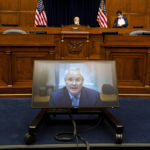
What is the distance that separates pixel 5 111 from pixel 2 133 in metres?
0.57

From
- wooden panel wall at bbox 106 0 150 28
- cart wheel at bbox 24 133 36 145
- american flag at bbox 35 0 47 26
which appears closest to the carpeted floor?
cart wheel at bbox 24 133 36 145

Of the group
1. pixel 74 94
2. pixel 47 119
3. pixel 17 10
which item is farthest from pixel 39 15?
pixel 74 94

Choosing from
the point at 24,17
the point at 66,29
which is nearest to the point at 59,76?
the point at 66,29

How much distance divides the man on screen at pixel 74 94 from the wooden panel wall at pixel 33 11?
7136mm

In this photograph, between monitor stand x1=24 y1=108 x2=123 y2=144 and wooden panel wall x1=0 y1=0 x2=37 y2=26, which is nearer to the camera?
monitor stand x1=24 y1=108 x2=123 y2=144

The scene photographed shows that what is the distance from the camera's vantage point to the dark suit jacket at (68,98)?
1612mm

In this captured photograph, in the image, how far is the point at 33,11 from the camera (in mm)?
8188

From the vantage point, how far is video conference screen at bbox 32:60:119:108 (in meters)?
1.62

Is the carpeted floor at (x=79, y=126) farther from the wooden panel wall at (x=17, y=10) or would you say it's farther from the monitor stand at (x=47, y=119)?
the wooden panel wall at (x=17, y=10)

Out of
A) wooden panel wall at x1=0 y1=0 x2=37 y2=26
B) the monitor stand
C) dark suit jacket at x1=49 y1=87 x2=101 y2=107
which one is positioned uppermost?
wooden panel wall at x1=0 y1=0 x2=37 y2=26

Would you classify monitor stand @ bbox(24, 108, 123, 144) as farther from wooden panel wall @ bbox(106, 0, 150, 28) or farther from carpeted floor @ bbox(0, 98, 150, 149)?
wooden panel wall @ bbox(106, 0, 150, 28)

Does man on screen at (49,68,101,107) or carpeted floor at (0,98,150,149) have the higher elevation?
man on screen at (49,68,101,107)

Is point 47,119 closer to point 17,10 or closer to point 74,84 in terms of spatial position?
point 74,84

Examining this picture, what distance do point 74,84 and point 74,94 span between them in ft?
0.25
